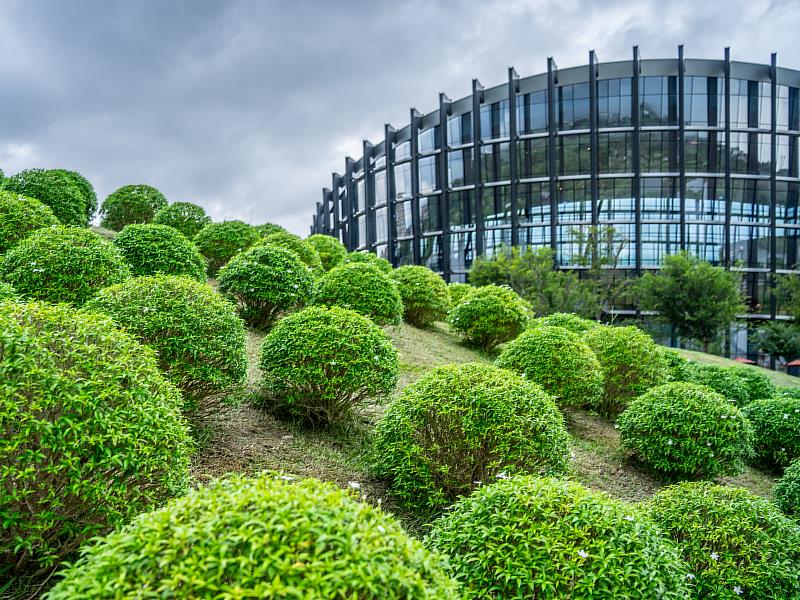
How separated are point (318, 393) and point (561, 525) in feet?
11.5

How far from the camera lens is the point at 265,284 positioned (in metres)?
9.31

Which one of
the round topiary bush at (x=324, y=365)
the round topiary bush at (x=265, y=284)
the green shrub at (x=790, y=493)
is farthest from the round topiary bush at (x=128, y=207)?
the green shrub at (x=790, y=493)

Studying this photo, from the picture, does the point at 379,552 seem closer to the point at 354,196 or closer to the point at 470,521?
the point at 470,521

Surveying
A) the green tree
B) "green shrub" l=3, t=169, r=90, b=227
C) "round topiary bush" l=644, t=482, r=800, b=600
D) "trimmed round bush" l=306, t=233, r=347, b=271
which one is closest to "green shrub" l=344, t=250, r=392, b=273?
"trimmed round bush" l=306, t=233, r=347, b=271

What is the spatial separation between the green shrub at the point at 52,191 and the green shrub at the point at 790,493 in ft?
46.3

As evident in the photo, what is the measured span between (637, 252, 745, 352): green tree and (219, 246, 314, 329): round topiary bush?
24.6 m

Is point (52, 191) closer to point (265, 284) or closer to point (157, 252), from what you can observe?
point (157, 252)

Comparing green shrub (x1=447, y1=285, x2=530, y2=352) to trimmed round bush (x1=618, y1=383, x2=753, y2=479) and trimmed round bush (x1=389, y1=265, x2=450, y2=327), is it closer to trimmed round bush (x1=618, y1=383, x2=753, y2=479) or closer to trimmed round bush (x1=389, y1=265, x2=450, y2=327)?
trimmed round bush (x1=389, y1=265, x2=450, y2=327)

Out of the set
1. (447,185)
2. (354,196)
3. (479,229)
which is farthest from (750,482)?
(354,196)

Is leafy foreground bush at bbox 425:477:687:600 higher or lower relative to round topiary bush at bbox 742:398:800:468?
higher

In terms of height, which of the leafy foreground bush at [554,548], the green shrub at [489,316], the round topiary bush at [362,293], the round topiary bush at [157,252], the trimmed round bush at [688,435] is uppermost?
the round topiary bush at [157,252]

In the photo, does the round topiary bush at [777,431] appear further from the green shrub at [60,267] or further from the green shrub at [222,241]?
the green shrub at [222,241]

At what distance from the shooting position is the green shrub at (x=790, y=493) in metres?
7.05

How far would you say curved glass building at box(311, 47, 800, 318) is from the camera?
36.5 m
